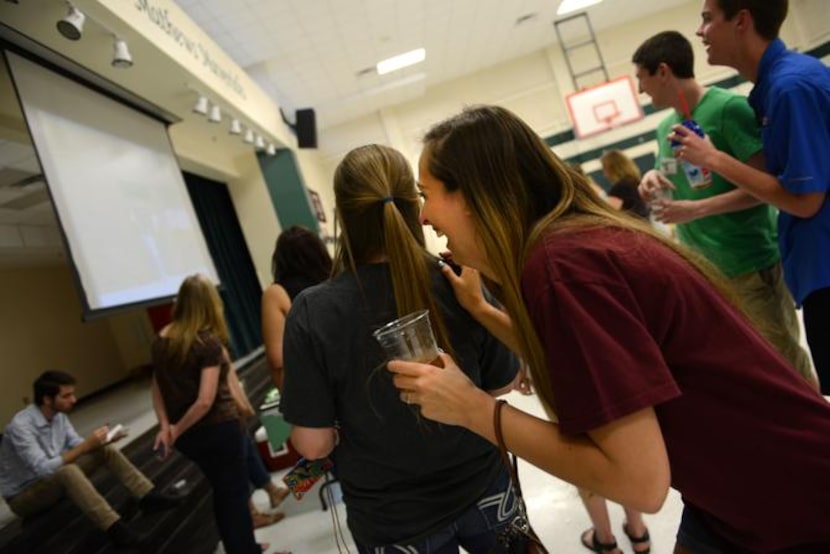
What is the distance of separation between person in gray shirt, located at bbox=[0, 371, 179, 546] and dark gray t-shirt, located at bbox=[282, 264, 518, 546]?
2.66 m

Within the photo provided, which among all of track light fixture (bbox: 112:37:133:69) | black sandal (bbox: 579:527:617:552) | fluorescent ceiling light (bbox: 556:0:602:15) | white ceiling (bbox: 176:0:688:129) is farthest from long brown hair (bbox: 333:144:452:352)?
fluorescent ceiling light (bbox: 556:0:602:15)

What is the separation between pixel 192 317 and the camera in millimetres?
2494

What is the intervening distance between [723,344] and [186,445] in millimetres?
2410

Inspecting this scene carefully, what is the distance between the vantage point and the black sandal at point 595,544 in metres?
1.99

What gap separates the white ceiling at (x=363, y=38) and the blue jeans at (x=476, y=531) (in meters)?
4.89

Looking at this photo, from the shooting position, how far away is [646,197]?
216 centimetres

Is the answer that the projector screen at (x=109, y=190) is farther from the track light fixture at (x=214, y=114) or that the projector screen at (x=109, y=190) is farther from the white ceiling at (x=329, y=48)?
the track light fixture at (x=214, y=114)

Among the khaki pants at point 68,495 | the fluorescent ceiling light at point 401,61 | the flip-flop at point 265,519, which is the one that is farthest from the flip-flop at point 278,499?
the fluorescent ceiling light at point 401,61

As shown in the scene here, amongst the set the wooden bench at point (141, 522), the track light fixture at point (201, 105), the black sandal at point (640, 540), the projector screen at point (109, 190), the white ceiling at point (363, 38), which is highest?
the white ceiling at point (363, 38)

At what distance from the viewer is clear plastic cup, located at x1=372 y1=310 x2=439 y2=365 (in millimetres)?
903

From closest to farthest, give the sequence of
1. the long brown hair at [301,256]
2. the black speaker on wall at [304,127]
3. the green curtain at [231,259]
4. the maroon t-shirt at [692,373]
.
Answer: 1. the maroon t-shirt at [692,373]
2. the long brown hair at [301,256]
3. the green curtain at [231,259]
4. the black speaker on wall at [304,127]

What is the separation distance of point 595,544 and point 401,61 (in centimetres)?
718

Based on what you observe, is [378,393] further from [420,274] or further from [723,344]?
[723,344]

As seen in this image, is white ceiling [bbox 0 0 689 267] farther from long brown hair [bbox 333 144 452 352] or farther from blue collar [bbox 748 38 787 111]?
blue collar [bbox 748 38 787 111]
